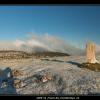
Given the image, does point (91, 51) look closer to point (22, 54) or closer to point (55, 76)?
point (55, 76)

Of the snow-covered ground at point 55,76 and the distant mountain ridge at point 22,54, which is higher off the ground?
the distant mountain ridge at point 22,54

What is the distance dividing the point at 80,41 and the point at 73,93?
0.29 m

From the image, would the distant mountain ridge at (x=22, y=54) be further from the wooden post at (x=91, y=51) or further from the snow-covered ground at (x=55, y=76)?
the wooden post at (x=91, y=51)

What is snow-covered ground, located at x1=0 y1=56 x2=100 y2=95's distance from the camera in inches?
87.0

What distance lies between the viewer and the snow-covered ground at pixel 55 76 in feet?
7.25

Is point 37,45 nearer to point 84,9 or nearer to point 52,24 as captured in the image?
point 52,24

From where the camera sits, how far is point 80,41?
226cm

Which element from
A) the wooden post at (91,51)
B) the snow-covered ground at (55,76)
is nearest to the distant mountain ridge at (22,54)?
the snow-covered ground at (55,76)

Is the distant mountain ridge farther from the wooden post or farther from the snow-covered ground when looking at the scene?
the wooden post

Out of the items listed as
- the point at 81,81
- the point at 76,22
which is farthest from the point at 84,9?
the point at 81,81

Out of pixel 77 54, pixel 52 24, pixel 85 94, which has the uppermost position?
pixel 52 24

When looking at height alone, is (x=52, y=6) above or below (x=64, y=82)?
above

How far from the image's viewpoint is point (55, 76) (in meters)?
2.25

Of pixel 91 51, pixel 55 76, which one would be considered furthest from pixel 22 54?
pixel 91 51
